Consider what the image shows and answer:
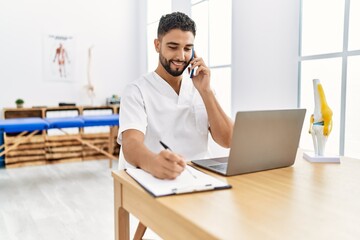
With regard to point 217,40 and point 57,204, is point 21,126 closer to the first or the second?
point 57,204

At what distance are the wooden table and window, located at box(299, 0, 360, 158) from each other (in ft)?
4.44

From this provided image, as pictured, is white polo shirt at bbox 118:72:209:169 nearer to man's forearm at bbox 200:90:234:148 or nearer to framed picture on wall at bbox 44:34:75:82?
man's forearm at bbox 200:90:234:148

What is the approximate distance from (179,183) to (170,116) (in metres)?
0.61

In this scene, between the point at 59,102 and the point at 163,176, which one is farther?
the point at 59,102

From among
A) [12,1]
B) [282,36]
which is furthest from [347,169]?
[12,1]

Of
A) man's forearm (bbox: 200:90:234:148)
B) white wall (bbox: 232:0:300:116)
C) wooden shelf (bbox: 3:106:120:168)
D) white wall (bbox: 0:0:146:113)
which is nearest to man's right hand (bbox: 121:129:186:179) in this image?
man's forearm (bbox: 200:90:234:148)

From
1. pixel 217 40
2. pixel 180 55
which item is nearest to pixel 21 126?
pixel 217 40

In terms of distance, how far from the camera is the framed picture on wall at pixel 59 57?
453cm

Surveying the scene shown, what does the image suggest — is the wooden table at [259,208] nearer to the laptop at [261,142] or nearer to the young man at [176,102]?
the laptop at [261,142]

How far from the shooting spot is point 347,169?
43.6 inches

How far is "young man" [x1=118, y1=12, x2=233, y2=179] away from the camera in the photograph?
1373mm

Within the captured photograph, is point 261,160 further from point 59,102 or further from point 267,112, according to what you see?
point 59,102

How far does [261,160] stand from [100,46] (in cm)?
430

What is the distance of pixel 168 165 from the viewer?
2.88 ft
